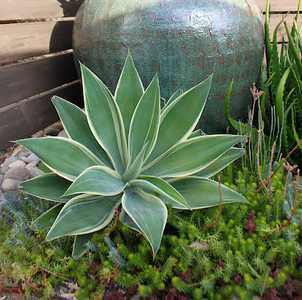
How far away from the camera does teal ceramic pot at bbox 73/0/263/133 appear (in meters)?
1.80

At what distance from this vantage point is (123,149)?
1.41 meters

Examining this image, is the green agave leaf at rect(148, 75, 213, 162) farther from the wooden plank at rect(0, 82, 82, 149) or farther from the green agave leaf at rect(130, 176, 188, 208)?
the wooden plank at rect(0, 82, 82, 149)

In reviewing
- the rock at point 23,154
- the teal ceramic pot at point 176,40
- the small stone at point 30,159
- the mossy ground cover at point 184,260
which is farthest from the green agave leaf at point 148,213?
the rock at point 23,154

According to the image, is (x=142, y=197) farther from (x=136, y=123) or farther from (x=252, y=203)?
(x=252, y=203)

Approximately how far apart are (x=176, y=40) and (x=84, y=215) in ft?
2.91

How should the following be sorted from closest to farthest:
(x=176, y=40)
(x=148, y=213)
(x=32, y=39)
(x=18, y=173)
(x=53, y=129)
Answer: (x=148, y=213) < (x=176, y=40) < (x=18, y=173) < (x=32, y=39) < (x=53, y=129)

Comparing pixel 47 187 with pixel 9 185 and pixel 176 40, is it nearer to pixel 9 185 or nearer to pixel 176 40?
pixel 9 185

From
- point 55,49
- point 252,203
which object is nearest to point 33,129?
point 55,49

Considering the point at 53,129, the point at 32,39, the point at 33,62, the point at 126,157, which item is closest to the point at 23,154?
the point at 53,129

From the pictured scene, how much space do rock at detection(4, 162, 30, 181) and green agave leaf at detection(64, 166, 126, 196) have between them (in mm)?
722

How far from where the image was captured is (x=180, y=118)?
1.45 metres

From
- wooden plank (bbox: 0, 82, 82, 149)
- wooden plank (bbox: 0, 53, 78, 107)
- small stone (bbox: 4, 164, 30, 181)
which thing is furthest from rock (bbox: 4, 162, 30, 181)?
wooden plank (bbox: 0, 53, 78, 107)

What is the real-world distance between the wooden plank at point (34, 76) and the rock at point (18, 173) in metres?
0.40

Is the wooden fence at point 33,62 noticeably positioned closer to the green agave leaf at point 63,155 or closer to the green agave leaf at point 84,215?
the green agave leaf at point 63,155
